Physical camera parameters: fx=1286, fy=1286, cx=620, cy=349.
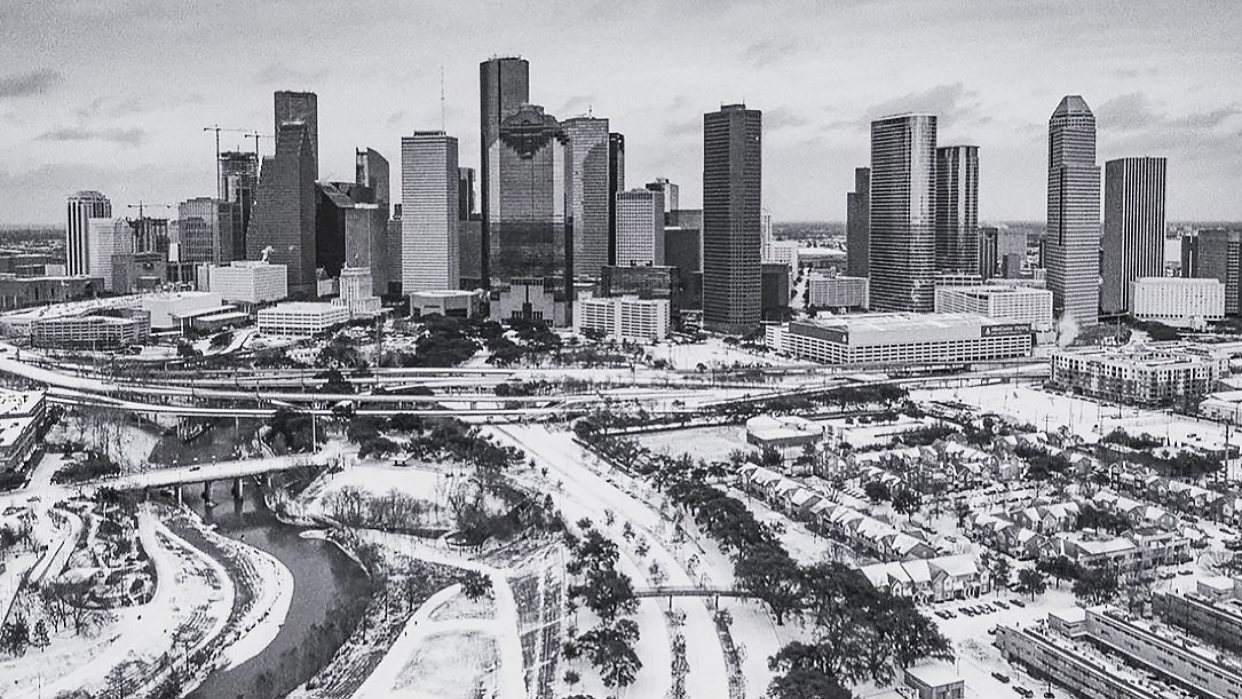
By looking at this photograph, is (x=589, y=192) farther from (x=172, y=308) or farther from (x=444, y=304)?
(x=172, y=308)

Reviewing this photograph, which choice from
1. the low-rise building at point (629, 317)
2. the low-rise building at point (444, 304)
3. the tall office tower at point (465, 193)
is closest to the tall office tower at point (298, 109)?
the tall office tower at point (465, 193)

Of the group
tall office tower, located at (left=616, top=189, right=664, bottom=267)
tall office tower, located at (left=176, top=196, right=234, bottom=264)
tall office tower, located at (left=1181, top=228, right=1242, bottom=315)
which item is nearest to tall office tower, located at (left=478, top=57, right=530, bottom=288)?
tall office tower, located at (left=616, top=189, right=664, bottom=267)

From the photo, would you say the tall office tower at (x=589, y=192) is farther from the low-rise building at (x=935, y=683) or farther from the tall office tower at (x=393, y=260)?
the low-rise building at (x=935, y=683)

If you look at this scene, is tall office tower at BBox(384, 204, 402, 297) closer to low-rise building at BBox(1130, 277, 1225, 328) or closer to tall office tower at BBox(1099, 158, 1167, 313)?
tall office tower at BBox(1099, 158, 1167, 313)

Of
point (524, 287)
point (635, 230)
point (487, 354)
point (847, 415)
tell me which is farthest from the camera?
point (635, 230)

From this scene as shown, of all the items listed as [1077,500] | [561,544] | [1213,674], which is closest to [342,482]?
[561,544]

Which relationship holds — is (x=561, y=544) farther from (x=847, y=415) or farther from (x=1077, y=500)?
(x=847, y=415)
